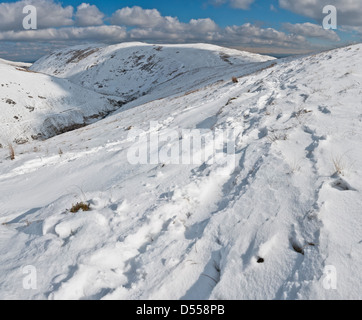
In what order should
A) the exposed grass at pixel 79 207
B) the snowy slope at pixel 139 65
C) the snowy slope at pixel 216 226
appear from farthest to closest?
the snowy slope at pixel 139 65, the exposed grass at pixel 79 207, the snowy slope at pixel 216 226

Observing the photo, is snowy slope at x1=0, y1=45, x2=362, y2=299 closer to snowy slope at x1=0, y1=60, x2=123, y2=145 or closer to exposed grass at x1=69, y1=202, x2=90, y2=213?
exposed grass at x1=69, y1=202, x2=90, y2=213

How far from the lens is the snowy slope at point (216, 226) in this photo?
7.84 feet

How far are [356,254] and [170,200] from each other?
7.63 ft

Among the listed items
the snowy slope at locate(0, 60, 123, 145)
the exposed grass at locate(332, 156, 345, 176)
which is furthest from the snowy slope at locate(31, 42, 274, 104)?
the exposed grass at locate(332, 156, 345, 176)

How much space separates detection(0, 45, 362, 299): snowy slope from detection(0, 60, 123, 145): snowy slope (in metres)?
21.6

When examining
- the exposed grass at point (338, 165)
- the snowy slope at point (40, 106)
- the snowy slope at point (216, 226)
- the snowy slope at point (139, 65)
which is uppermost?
the snowy slope at point (139, 65)

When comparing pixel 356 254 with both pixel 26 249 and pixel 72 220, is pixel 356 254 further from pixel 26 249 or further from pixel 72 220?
pixel 26 249

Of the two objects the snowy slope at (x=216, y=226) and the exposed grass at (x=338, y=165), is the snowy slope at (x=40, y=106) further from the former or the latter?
the exposed grass at (x=338, y=165)

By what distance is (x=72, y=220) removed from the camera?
133 inches

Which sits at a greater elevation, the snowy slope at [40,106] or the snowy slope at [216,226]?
the snowy slope at [40,106]

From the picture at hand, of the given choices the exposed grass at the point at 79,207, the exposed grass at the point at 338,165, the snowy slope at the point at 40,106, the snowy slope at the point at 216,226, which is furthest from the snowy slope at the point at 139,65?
the exposed grass at the point at 338,165

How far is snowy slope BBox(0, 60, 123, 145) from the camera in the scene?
23.6m

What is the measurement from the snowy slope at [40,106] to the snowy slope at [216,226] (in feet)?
71.0
